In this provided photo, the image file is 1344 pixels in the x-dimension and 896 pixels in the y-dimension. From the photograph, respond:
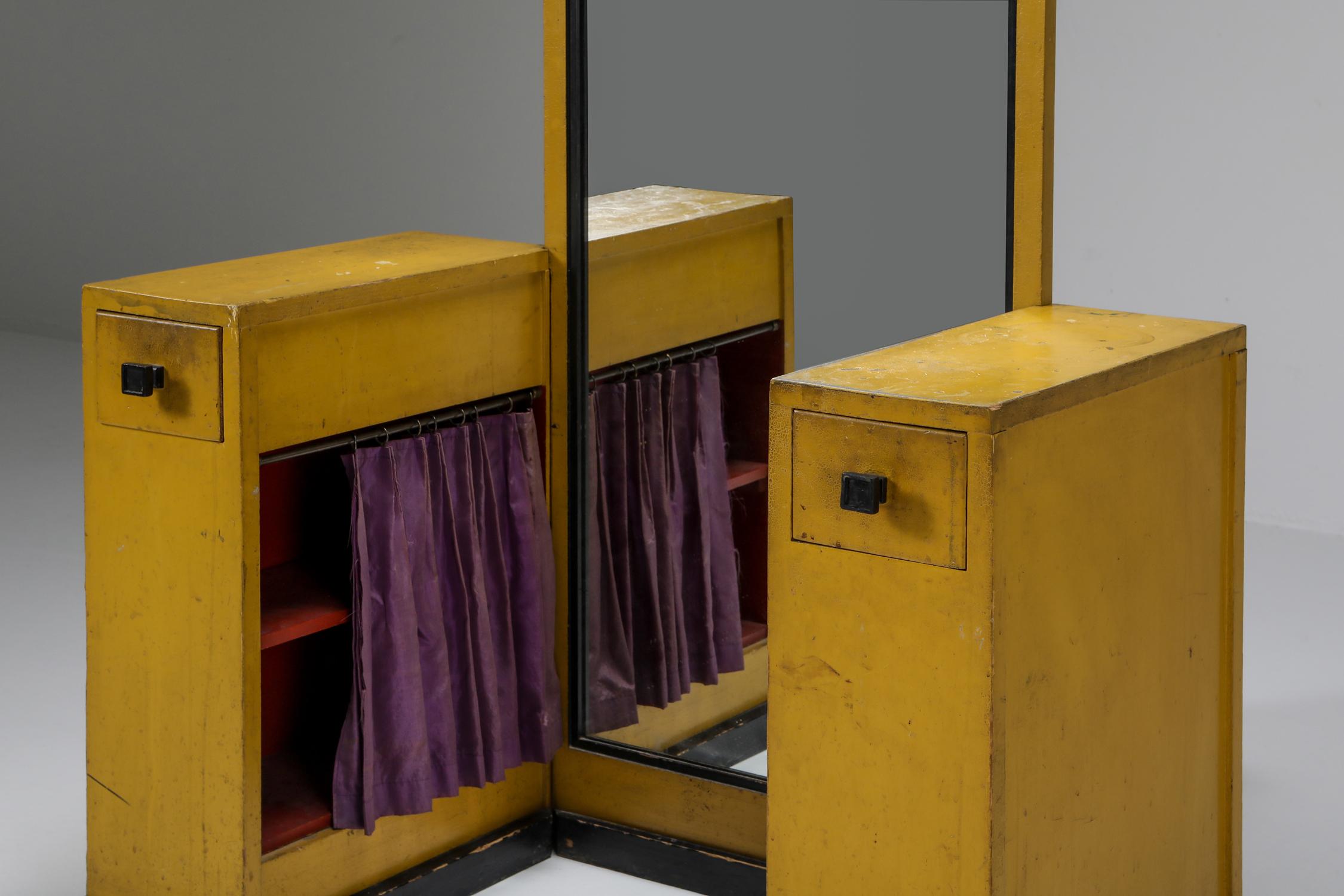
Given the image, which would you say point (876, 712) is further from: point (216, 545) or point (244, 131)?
point (244, 131)

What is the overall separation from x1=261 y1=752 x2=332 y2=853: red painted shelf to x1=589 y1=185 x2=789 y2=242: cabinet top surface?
1.11 meters

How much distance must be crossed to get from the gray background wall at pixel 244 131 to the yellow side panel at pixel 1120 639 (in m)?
4.12

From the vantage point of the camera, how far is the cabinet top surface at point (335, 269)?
304cm

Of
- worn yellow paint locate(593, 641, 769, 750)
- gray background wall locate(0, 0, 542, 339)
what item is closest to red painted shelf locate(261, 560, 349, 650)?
worn yellow paint locate(593, 641, 769, 750)

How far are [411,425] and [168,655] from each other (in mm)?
578

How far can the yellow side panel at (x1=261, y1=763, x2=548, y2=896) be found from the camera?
3.16 meters

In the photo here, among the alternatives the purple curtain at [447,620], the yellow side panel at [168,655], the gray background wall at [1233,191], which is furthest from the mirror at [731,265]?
the gray background wall at [1233,191]

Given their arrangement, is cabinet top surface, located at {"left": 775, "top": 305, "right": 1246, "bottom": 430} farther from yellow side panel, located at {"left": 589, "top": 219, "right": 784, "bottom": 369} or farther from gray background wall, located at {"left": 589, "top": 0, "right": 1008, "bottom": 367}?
yellow side panel, located at {"left": 589, "top": 219, "right": 784, "bottom": 369}

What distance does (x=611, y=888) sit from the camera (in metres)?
3.53

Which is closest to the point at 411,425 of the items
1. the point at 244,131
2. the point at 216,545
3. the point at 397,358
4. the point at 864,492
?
the point at 397,358

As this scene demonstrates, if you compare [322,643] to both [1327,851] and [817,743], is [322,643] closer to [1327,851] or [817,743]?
[817,743]

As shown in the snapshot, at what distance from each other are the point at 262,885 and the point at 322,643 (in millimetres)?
583

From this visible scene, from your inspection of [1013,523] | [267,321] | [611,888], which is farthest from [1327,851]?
[267,321]

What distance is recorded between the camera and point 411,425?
3.31 metres
